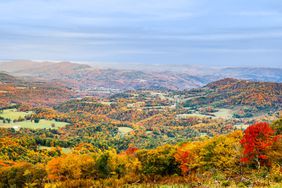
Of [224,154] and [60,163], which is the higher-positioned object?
[224,154]

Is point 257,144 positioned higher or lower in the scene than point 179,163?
higher

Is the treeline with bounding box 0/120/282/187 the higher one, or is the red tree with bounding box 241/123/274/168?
the red tree with bounding box 241/123/274/168

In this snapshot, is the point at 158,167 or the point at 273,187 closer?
the point at 273,187

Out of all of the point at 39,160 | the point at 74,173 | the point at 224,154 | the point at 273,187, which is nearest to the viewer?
the point at 273,187

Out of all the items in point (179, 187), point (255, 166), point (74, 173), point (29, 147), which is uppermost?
point (179, 187)

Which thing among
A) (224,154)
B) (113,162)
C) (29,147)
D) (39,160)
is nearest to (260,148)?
(224,154)

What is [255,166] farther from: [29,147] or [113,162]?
[29,147]

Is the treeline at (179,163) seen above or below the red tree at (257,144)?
below

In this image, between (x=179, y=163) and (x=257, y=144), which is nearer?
(x=257, y=144)
